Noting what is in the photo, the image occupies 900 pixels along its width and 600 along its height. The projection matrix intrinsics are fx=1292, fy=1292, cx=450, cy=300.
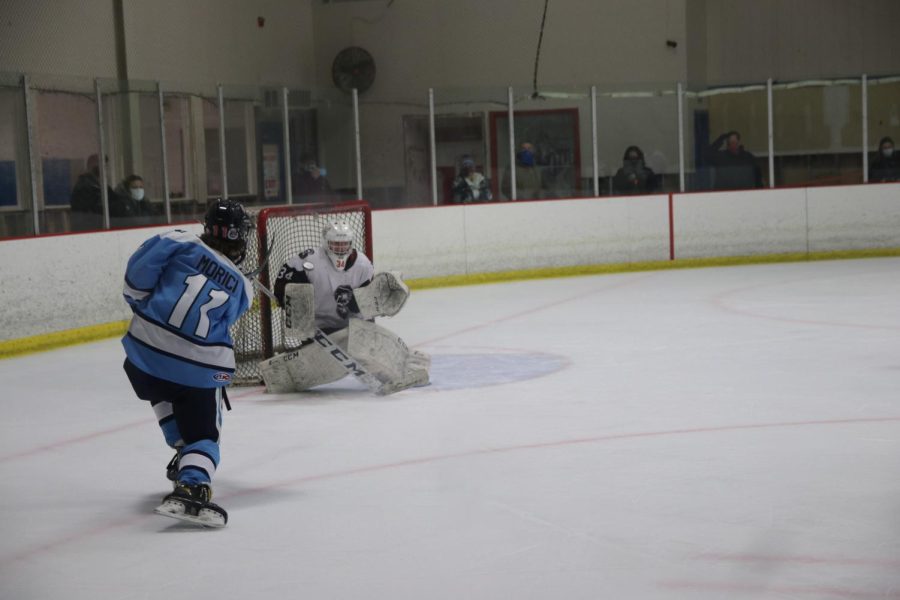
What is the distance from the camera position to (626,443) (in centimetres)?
482

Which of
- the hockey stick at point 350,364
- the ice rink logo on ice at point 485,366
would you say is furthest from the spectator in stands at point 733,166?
the hockey stick at point 350,364

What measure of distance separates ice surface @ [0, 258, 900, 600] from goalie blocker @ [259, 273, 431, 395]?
134mm

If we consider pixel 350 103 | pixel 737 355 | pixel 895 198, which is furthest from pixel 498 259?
pixel 737 355

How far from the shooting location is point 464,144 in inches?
440

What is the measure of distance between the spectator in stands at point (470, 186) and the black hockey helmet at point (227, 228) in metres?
7.36

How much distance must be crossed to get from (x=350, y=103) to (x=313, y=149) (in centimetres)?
70

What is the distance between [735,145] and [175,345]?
9071 millimetres

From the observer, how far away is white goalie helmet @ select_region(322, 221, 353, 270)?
6098mm

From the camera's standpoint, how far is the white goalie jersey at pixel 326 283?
610 cm

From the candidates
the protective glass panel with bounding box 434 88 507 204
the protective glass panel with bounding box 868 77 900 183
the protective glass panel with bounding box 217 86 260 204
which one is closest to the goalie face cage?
the protective glass panel with bounding box 217 86 260 204

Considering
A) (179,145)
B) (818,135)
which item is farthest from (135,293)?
(818,135)

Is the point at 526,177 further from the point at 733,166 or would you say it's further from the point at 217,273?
the point at 217,273

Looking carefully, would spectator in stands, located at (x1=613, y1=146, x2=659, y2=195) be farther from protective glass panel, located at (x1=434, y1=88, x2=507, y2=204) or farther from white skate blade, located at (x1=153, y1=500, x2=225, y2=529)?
white skate blade, located at (x1=153, y1=500, x2=225, y2=529)

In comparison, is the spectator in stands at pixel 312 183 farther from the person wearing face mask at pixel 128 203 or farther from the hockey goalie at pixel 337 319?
the hockey goalie at pixel 337 319
